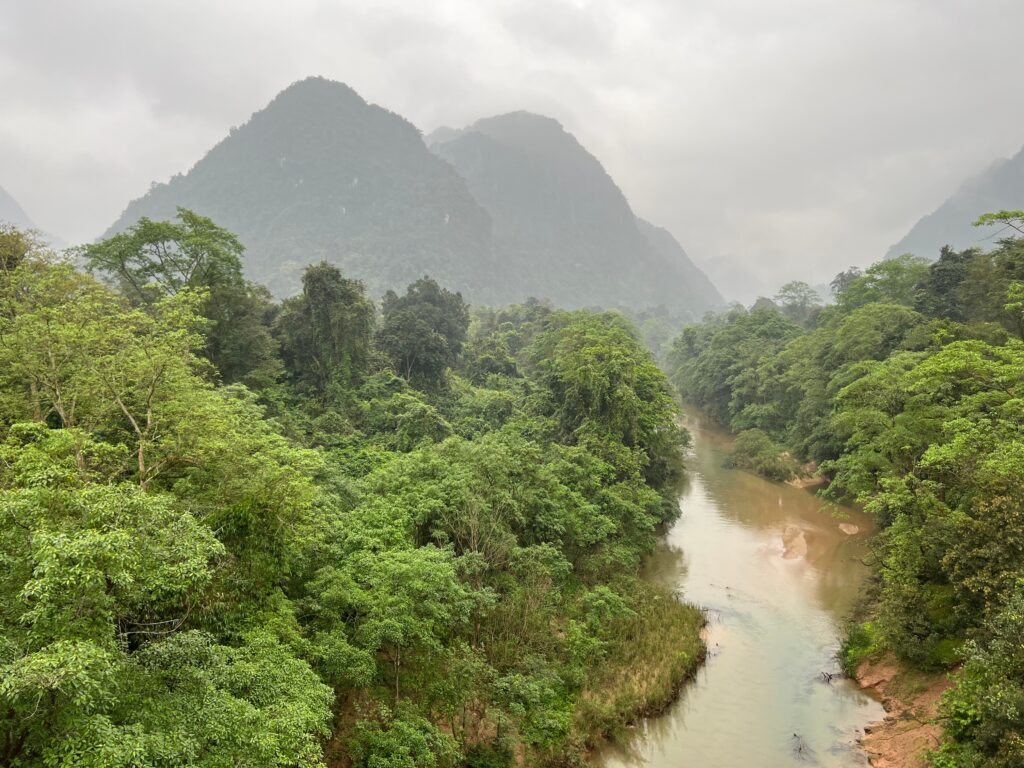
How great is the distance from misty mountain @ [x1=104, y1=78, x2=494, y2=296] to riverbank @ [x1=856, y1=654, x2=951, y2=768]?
370 ft

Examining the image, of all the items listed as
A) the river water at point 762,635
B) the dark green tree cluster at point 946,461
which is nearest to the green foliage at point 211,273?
the river water at point 762,635

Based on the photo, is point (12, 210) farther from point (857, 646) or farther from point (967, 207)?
point (967, 207)

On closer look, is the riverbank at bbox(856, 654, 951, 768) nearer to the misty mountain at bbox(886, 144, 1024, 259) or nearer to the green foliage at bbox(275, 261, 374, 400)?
the green foliage at bbox(275, 261, 374, 400)

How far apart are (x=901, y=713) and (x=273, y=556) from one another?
15562 mm

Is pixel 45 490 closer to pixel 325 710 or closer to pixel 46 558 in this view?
pixel 46 558

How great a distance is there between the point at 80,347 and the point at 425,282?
39.3m

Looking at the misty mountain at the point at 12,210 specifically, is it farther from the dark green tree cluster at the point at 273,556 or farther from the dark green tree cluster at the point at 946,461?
the dark green tree cluster at the point at 946,461

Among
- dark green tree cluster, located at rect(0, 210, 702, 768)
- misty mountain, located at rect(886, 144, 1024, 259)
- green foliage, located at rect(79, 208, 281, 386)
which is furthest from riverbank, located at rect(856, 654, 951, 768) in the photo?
misty mountain, located at rect(886, 144, 1024, 259)

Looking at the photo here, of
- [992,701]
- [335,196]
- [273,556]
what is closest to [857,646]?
[992,701]

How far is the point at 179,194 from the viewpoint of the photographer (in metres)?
156

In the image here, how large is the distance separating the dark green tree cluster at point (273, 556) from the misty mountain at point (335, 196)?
98.6m

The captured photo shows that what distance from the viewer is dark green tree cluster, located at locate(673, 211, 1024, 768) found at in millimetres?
11195

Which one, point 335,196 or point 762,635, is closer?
point 762,635

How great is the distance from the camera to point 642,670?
15781 millimetres
